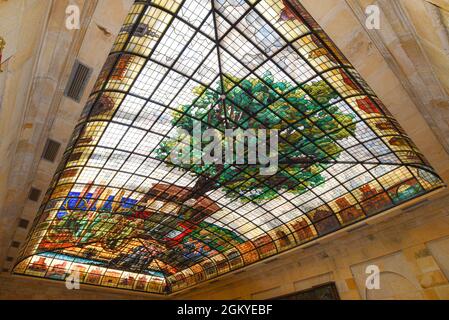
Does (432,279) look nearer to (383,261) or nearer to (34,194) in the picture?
(383,261)

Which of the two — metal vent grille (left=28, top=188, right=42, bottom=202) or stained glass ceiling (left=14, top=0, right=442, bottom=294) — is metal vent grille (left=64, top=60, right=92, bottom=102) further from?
metal vent grille (left=28, top=188, right=42, bottom=202)

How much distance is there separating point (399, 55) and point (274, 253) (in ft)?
59.9

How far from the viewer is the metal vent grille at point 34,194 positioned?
12.6 m

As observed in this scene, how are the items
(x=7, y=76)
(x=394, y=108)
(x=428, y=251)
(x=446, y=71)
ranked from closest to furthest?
(x=7, y=76), (x=446, y=71), (x=394, y=108), (x=428, y=251)

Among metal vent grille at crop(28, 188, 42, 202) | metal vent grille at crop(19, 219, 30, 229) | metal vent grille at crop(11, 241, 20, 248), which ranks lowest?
metal vent grille at crop(11, 241, 20, 248)

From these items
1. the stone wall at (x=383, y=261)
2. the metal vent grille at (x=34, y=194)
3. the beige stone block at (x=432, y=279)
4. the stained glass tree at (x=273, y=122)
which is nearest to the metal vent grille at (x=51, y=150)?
the metal vent grille at (x=34, y=194)

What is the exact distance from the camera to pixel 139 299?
31516 millimetres

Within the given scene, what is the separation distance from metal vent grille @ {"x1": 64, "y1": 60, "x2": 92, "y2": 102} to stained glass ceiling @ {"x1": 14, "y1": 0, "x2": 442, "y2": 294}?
2250 mm

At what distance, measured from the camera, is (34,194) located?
12797 mm

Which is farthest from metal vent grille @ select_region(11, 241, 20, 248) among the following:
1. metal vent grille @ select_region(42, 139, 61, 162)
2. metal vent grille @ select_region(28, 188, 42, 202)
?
metal vent grille @ select_region(42, 139, 61, 162)

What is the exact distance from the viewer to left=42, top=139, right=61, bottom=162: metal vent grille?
10.2 meters

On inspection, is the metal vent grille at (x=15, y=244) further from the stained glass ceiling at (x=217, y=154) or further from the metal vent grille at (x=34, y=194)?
the metal vent grille at (x=34, y=194)

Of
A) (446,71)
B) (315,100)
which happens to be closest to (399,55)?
(446,71)

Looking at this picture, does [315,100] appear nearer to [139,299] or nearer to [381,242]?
[381,242]
